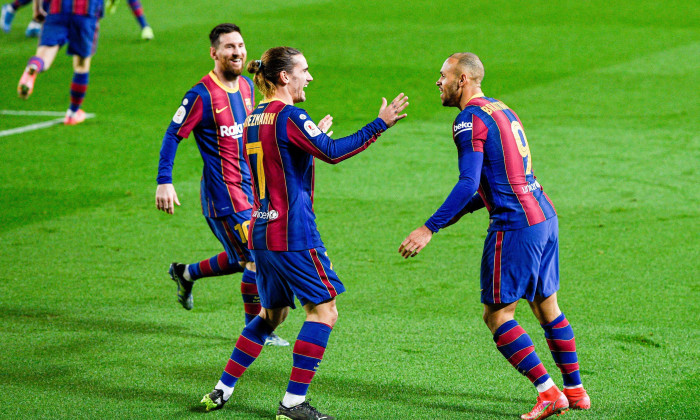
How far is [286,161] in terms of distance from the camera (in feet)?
16.3

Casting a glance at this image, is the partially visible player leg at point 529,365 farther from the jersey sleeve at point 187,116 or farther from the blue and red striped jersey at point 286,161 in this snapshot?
the jersey sleeve at point 187,116

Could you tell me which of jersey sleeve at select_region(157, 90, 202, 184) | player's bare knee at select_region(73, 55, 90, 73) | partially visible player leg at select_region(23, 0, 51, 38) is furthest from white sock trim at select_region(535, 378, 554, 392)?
partially visible player leg at select_region(23, 0, 51, 38)

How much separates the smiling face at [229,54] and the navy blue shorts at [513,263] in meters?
2.27

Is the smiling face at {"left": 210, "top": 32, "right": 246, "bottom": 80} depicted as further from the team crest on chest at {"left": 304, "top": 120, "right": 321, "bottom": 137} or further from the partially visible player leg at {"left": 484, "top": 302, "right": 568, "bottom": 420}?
the partially visible player leg at {"left": 484, "top": 302, "right": 568, "bottom": 420}

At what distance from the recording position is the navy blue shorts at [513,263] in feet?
16.4

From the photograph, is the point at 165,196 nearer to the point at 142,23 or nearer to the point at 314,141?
the point at 314,141

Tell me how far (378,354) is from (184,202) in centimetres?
449

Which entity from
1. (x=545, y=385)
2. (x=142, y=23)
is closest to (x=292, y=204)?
(x=545, y=385)

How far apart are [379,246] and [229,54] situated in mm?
2784

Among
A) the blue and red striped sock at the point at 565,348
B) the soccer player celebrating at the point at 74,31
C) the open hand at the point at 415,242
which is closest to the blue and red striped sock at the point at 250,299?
the open hand at the point at 415,242

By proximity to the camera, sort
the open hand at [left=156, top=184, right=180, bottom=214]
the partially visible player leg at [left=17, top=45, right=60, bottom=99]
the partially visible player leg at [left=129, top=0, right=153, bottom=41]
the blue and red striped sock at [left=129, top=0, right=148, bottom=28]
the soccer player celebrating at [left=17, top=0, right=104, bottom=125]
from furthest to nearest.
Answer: the partially visible player leg at [left=129, top=0, right=153, bottom=41]
the blue and red striped sock at [left=129, top=0, right=148, bottom=28]
the soccer player celebrating at [left=17, top=0, right=104, bottom=125]
the partially visible player leg at [left=17, top=45, right=60, bottom=99]
the open hand at [left=156, top=184, right=180, bottom=214]

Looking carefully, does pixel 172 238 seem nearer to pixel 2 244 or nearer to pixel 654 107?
pixel 2 244

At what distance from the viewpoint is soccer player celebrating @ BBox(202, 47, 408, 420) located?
4.95 meters

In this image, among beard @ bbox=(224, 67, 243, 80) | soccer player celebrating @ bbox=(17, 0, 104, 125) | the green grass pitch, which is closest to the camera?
the green grass pitch
